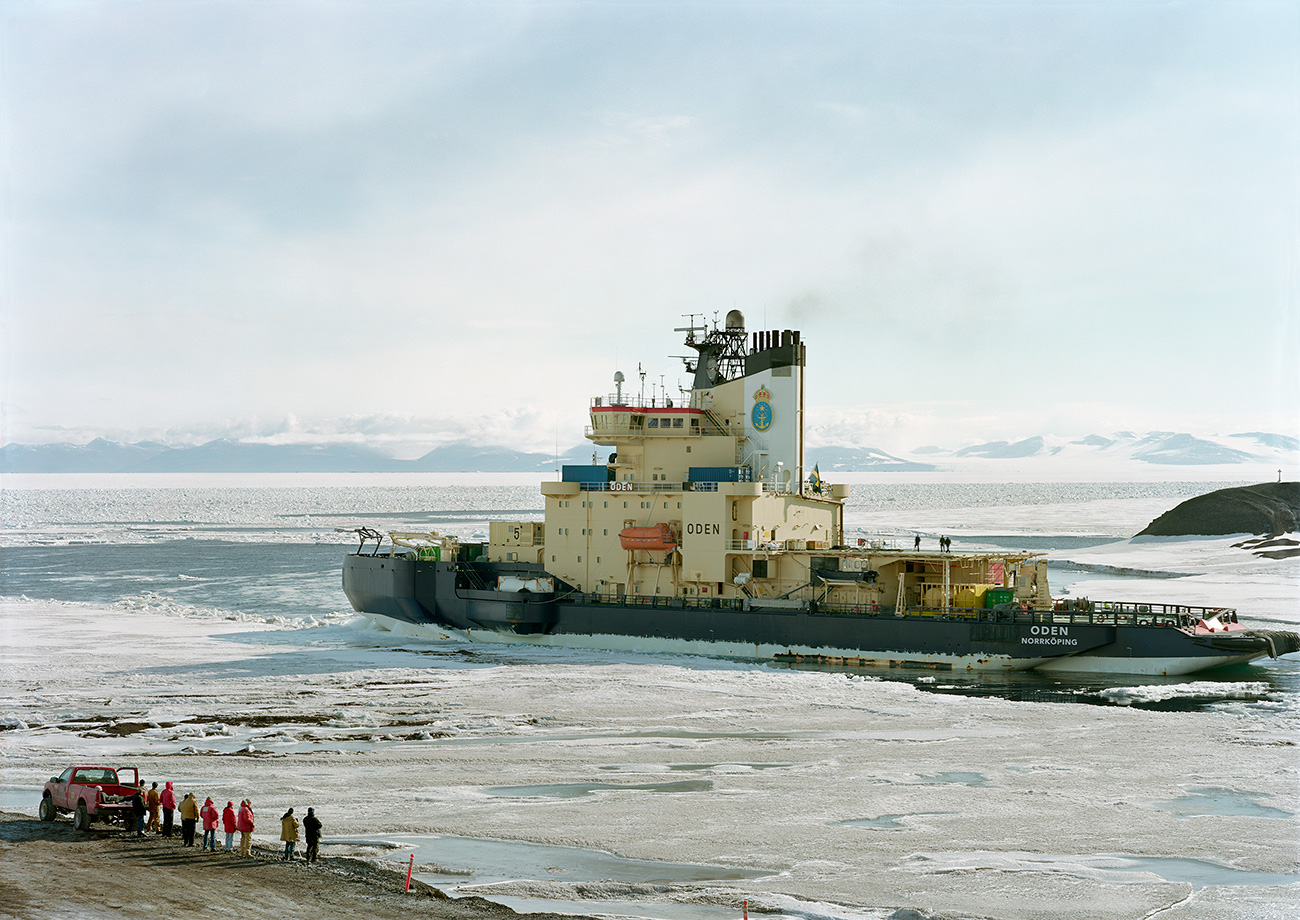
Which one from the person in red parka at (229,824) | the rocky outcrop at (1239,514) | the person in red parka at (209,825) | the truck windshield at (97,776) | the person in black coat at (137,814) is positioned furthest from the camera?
the rocky outcrop at (1239,514)

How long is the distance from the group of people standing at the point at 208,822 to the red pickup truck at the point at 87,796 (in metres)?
0.24

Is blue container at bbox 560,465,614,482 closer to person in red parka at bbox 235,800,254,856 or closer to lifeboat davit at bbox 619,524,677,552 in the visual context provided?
lifeboat davit at bbox 619,524,677,552

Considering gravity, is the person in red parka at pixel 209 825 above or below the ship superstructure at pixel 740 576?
below

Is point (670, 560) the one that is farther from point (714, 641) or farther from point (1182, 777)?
point (1182, 777)

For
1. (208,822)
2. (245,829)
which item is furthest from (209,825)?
(245,829)

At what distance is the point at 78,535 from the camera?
320ft

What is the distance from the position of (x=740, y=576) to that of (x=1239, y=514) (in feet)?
214

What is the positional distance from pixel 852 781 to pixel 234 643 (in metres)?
26.3

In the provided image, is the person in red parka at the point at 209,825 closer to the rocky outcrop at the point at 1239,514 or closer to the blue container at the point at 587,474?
the blue container at the point at 587,474

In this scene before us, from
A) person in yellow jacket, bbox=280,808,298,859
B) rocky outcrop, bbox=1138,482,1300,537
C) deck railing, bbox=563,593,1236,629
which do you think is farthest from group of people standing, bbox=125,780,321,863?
rocky outcrop, bbox=1138,482,1300,537

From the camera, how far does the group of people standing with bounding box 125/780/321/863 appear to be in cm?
1479

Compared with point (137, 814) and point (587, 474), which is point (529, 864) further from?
point (587, 474)

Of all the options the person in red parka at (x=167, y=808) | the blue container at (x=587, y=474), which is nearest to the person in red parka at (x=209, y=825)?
the person in red parka at (x=167, y=808)

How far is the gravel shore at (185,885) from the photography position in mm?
12680
